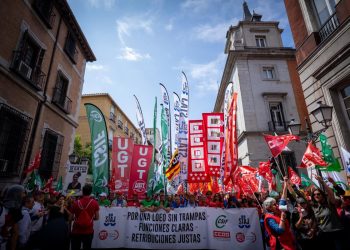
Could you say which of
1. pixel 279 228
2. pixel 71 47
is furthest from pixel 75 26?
pixel 279 228

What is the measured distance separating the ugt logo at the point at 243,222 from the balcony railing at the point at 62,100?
1034 centimetres

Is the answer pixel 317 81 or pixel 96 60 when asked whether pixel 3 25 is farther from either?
pixel 317 81

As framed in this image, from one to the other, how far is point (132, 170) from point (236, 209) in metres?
4.14

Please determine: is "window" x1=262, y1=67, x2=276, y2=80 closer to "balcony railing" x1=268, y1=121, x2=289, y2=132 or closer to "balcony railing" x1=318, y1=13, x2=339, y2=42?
"balcony railing" x1=268, y1=121, x2=289, y2=132

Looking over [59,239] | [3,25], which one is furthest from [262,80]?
[59,239]

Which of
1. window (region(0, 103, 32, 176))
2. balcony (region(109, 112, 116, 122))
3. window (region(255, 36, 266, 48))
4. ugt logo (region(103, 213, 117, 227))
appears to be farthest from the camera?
balcony (region(109, 112, 116, 122))

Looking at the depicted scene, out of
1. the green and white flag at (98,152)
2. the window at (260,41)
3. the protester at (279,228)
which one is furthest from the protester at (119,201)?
the window at (260,41)

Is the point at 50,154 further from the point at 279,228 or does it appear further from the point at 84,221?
the point at 279,228

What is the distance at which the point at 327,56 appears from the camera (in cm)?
765

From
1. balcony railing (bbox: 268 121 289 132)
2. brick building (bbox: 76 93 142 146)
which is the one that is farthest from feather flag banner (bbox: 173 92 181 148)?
brick building (bbox: 76 93 142 146)

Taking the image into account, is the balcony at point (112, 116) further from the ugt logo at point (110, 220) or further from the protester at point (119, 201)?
the ugt logo at point (110, 220)

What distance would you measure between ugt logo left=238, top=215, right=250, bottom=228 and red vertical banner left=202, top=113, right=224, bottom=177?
265 cm

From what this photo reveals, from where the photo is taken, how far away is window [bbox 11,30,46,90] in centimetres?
841

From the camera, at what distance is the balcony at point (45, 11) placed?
31.7ft
